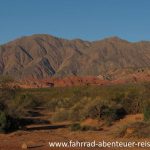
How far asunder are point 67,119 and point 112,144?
17.4 meters

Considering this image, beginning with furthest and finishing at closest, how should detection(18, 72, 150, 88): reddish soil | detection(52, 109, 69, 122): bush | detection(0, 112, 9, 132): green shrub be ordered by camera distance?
detection(18, 72, 150, 88): reddish soil < detection(52, 109, 69, 122): bush < detection(0, 112, 9, 132): green shrub

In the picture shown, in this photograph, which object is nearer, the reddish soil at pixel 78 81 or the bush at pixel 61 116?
the bush at pixel 61 116

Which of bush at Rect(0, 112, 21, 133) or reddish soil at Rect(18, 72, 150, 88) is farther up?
reddish soil at Rect(18, 72, 150, 88)

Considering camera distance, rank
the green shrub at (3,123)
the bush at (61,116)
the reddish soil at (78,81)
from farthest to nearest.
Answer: the reddish soil at (78,81), the bush at (61,116), the green shrub at (3,123)

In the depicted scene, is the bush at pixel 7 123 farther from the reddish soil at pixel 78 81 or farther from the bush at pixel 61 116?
the reddish soil at pixel 78 81

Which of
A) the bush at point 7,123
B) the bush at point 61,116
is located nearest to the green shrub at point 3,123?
the bush at point 7,123

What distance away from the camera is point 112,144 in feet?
80.8

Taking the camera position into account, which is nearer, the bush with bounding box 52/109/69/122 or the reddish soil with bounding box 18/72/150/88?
the bush with bounding box 52/109/69/122

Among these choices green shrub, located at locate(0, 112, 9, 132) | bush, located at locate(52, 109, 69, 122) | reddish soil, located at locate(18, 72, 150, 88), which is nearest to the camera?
green shrub, located at locate(0, 112, 9, 132)

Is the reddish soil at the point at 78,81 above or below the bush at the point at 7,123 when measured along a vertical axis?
above

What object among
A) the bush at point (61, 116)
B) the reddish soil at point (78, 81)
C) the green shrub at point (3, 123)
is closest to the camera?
the green shrub at point (3, 123)

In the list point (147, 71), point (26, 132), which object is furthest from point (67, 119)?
point (147, 71)

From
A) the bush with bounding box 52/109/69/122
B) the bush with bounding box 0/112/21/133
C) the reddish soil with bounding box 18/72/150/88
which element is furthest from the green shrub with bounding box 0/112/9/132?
the reddish soil with bounding box 18/72/150/88

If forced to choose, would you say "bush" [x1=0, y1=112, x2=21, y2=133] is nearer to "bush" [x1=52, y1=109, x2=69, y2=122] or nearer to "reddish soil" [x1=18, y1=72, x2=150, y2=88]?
"bush" [x1=52, y1=109, x2=69, y2=122]
